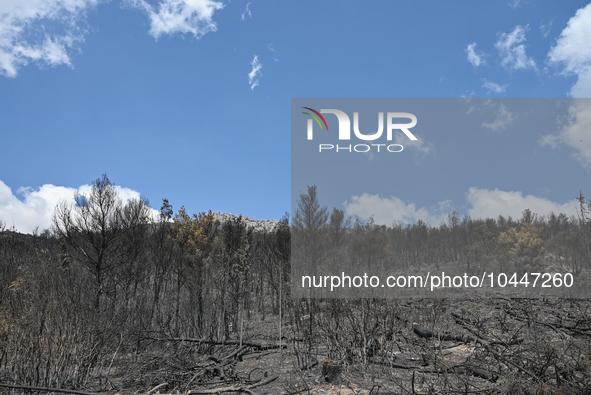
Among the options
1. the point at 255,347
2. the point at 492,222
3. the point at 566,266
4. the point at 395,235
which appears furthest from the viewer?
the point at 395,235

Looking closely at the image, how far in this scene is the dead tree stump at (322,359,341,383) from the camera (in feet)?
21.9

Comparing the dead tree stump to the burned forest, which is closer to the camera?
the burned forest

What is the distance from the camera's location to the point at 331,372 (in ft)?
22.0

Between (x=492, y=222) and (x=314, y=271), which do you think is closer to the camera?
(x=314, y=271)

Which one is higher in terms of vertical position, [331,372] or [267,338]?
[331,372]

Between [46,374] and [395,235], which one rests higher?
[395,235]

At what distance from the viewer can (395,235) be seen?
41.2 m

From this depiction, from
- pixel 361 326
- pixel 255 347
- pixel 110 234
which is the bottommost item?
pixel 255 347

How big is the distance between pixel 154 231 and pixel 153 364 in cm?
1960

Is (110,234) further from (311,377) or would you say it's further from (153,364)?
(311,377)

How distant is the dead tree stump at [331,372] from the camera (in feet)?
21.9

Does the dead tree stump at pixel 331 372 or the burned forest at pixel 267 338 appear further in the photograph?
the dead tree stump at pixel 331 372

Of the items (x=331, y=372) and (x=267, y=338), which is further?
(x=267, y=338)

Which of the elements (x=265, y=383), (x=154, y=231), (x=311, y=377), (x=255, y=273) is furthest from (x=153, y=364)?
(x=255, y=273)
